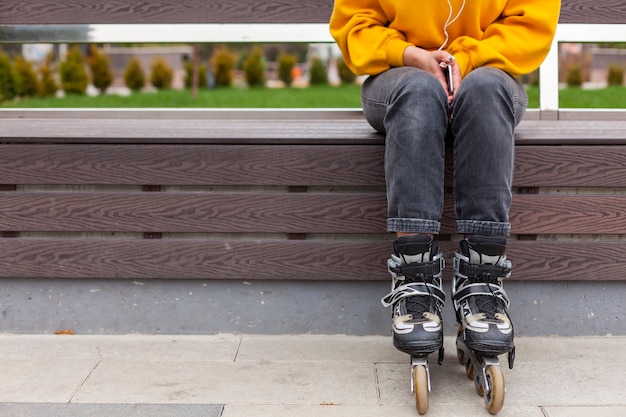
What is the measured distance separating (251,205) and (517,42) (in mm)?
1050

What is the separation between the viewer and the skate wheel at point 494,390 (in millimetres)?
2195

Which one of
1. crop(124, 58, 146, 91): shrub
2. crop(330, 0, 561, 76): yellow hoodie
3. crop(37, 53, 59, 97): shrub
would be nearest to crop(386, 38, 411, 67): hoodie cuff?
crop(330, 0, 561, 76): yellow hoodie

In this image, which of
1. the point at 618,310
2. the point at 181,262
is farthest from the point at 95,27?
the point at 618,310

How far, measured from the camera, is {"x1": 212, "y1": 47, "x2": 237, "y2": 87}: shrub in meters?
21.5

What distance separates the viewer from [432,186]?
2.32 m

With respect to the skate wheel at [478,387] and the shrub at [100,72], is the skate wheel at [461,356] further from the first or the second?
the shrub at [100,72]

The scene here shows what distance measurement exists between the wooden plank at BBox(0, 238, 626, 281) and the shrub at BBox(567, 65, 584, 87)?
55.9 feet

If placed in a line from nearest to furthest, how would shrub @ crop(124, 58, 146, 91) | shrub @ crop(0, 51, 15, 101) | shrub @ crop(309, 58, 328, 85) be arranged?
shrub @ crop(0, 51, 15, 101) < shrub @ crop(124, 58, 146, 91) < shrub @ crop(309, 58, 328, 85)

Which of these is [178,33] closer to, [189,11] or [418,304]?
[189,11]

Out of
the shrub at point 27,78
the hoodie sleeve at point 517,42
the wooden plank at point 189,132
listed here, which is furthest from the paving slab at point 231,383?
the shrub at point 27,78

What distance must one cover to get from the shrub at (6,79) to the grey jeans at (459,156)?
41.6 feet

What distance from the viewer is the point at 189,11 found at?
138 inches

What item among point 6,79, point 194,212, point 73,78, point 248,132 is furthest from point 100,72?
point 194,212

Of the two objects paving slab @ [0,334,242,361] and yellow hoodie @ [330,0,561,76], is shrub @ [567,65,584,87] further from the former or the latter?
paving slab @ [0,334,242,361]
